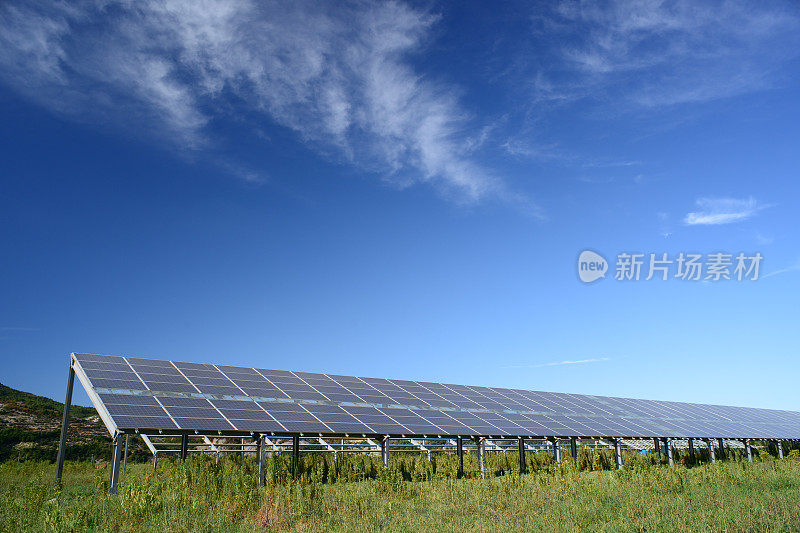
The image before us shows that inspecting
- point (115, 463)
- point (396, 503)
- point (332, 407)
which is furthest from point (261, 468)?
point (332, 407)

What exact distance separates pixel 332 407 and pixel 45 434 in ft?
127

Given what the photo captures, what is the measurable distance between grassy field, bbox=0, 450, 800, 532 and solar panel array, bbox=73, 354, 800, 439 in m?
1.72

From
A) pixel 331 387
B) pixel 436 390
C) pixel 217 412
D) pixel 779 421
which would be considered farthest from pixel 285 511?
pixel 779 421

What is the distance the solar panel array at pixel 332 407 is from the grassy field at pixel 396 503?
1716 millimetres

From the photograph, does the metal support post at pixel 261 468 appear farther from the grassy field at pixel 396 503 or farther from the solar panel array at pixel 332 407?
the solar panel array at pixel 332 407

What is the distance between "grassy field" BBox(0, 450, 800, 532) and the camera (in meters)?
13.1

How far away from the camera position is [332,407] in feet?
77.2

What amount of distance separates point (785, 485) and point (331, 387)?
2004 centimetres

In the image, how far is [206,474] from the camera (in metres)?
16.2

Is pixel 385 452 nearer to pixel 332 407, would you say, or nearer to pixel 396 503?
pixel 332 407

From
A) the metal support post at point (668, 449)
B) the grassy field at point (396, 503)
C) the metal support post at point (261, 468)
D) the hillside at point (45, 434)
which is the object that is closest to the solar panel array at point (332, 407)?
the metal support post at point (668, 449)

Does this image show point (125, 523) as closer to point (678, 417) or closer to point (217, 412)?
point (217, 412)

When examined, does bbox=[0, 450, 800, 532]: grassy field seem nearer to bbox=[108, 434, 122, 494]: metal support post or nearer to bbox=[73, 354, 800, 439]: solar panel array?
bbox=[108, 434, 122, 494]: metal support post

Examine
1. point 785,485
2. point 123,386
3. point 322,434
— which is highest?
point 123,386
